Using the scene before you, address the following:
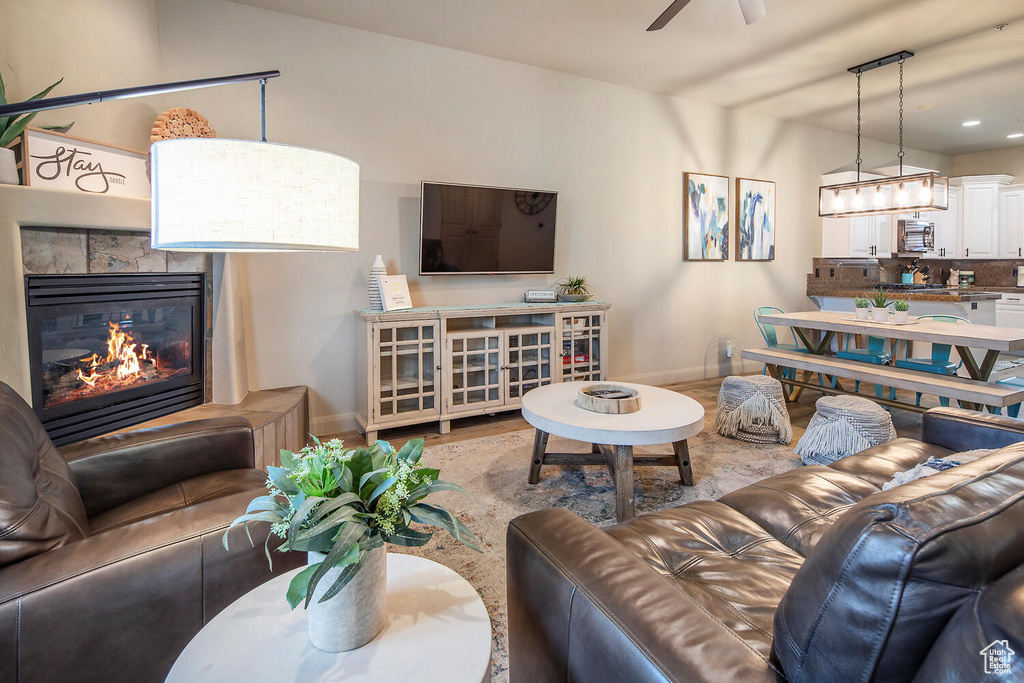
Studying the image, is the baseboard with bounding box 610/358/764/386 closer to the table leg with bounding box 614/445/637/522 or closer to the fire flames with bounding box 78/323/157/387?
the table leg with bounding box 614/445/637/522

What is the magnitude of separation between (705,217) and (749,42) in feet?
5.82

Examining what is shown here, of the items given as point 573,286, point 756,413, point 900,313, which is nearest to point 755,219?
point 900,313

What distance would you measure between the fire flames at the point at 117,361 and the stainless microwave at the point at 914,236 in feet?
26.1

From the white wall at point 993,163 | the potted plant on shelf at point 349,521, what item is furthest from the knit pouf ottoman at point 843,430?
the white wall at point 993,163

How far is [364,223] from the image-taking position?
364 cm

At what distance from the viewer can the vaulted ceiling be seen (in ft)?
10.7

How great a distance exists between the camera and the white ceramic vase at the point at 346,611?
2.92 ft

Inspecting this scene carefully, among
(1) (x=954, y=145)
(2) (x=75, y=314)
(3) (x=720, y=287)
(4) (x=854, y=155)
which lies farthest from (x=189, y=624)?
(1) (x=954, y=145)

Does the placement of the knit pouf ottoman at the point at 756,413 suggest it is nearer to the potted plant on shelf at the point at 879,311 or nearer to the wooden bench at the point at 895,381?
the wooden bench at the point at 895,381

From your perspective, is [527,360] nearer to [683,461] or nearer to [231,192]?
[683,461]

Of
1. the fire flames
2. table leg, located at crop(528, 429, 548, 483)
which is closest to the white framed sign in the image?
the fire flames

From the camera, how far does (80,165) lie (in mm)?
2240

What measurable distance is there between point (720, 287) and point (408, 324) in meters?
3.59

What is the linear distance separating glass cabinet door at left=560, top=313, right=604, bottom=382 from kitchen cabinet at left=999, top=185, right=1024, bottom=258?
652 centimetres
